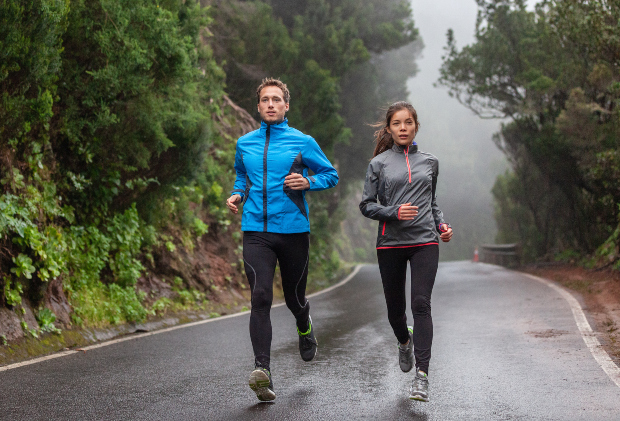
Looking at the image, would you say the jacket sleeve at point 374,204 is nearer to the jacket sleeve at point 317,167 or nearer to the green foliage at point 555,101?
the jacket sleeve at point 317,167

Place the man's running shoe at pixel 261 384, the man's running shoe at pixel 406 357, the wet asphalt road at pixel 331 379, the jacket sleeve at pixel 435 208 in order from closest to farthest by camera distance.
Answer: the wet asphalt road at pixel 331 379, the man's running shoe at pixel 261 384, the jacket sleeve at pixel 435 208, the man's running shoe at pixel 406 357

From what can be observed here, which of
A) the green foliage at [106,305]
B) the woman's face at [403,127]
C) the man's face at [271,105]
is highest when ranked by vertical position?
the man's face at [271,105]

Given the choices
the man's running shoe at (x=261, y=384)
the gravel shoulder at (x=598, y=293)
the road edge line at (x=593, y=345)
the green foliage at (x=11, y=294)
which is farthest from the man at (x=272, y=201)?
the green foliage at (x=11, y=294)

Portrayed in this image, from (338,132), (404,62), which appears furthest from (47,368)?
(404,62)

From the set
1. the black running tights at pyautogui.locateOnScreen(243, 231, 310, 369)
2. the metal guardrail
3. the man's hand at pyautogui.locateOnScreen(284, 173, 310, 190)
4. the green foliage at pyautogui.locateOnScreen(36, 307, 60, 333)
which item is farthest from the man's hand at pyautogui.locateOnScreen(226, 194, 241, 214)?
the metal guardrail

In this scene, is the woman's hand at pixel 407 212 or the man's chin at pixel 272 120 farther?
the man's chin at pixel 272 120

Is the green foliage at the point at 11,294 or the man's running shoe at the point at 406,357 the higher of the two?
the green foliage at the point at 11,294

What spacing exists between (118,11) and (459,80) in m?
18.3

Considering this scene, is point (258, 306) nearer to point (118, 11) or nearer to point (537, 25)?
point (118, 11)

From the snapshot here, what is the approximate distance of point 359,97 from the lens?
99.3 feet

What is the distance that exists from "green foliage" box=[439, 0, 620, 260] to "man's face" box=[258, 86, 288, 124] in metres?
10.2

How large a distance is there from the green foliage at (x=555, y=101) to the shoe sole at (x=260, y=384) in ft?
36.5

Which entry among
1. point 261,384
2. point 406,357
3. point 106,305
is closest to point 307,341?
point 406,357

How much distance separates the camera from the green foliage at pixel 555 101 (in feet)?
52.6
